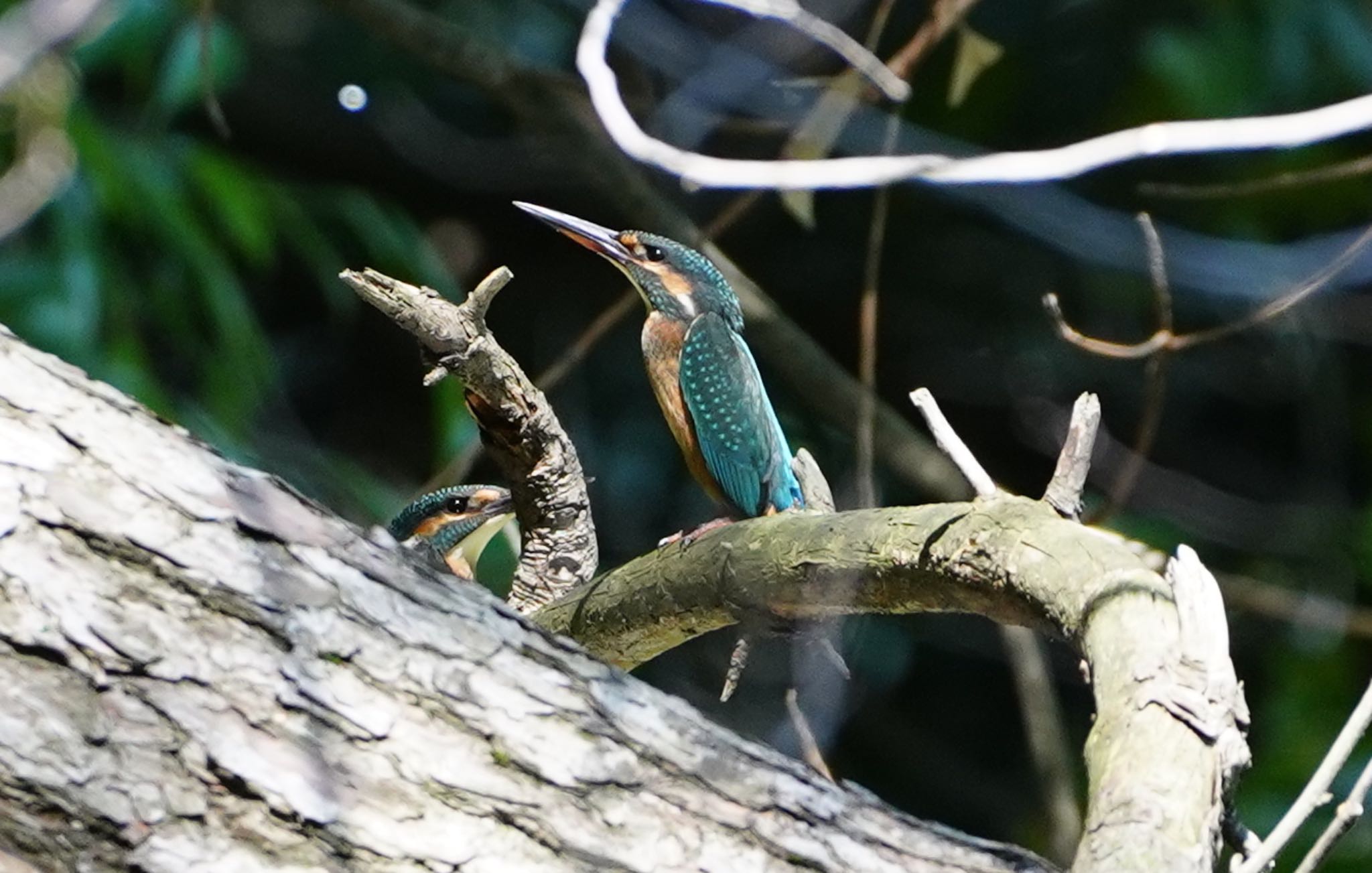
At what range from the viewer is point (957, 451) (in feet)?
4.40

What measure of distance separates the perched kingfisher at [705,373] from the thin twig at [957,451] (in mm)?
938

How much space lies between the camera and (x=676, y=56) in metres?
3.44

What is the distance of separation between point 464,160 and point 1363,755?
244cm

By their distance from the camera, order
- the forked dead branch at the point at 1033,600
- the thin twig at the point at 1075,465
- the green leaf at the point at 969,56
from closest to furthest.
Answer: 1. the forked dead branch at the point at 1033,600
2. the thin twig at the point at 1075,465
3. the green leaf at the point at 969,56

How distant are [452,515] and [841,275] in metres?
1.62

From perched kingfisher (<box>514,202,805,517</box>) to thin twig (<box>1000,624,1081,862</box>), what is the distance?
860 mm

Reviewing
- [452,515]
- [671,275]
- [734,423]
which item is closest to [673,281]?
[671,275]

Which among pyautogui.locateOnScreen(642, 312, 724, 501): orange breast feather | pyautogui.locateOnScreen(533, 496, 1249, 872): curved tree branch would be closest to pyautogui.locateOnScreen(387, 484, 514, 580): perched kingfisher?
pyautogui.locateOnScreen(642, 312, 724, 501): orange breast feather

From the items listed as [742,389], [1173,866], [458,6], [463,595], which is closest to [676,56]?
[458,6]

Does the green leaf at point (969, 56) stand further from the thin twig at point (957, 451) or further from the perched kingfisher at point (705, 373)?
the thin twig at point (957, 451)

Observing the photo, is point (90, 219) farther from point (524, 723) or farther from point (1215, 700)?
point (1215, 700)

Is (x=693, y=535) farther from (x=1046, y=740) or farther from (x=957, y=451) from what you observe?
(x=1046, y=740)

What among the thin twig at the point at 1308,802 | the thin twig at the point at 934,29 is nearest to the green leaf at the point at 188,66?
the thin twig at the point at 934,29

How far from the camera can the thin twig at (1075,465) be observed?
1.29 metres
